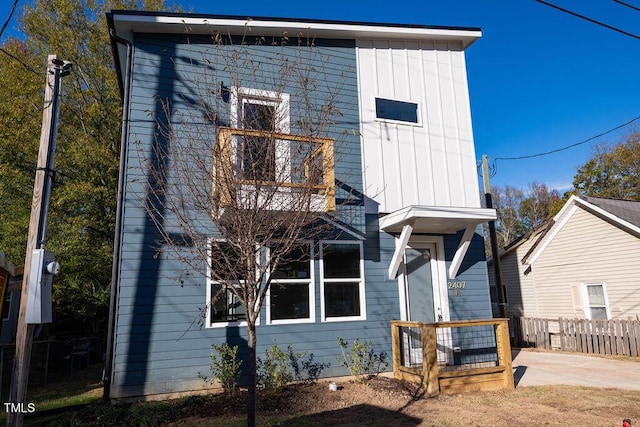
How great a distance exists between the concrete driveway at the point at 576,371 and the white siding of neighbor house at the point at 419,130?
3.63 meters

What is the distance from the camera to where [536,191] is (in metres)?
39.8

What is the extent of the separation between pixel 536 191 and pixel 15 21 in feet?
132

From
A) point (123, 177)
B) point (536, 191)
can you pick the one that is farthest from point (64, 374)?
point (536, 191)

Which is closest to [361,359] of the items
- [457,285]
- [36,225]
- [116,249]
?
[457,285]

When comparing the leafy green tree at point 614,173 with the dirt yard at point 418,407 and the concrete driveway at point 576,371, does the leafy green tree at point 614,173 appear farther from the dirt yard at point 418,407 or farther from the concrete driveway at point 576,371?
the dirt yard at point 418,407

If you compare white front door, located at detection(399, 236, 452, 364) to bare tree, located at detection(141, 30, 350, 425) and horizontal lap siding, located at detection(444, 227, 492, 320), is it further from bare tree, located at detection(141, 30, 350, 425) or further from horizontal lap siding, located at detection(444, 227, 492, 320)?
bare tree, located at detection(141, 30, 350, 425)

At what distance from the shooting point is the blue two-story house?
6.75 meters

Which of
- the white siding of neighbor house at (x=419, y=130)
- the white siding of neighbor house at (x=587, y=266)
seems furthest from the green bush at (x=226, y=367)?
the white siding of neighbor house at (x=587, y=266)

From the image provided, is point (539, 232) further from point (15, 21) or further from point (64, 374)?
point (15, 21)

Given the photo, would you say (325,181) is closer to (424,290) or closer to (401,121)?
(401,121)

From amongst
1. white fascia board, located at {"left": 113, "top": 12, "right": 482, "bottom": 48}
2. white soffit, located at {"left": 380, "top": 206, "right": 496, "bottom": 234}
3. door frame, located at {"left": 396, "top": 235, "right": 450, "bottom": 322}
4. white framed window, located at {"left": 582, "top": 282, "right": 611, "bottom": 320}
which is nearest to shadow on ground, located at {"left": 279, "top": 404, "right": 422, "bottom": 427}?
door frame, located at {"left": 396, "top": 235, "right": 450, "bottom": 322}

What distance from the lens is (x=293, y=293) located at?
302 inches

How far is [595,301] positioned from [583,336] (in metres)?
2.77

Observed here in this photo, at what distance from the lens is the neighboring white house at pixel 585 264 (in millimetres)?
12891
